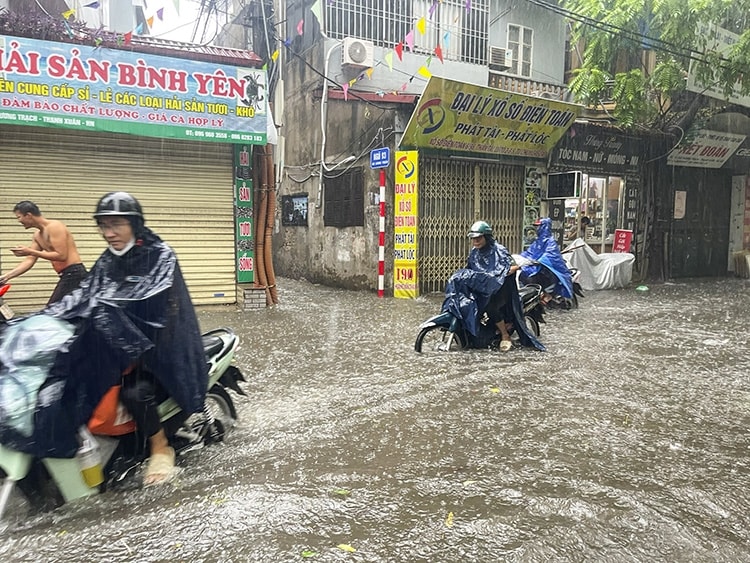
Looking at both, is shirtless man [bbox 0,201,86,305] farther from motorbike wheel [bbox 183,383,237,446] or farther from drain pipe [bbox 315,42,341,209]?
drain pipe [bbox 315,42,341,209]

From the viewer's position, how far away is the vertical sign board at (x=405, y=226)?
1093 cm

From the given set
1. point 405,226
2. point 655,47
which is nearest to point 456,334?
point 405,226

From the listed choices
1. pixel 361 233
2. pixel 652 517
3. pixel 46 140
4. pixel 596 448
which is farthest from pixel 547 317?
pixel 46 140

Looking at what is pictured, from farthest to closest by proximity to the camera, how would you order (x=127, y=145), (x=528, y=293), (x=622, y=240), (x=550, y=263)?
(x=622, y=240) → (x=550, y=263) → (x=127, y=145) → (x=528, y=293)

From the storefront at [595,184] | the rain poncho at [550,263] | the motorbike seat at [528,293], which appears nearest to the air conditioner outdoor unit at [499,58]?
the storefront at [595,184]

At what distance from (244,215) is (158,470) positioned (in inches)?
272

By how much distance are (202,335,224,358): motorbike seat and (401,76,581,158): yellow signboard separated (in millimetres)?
7522

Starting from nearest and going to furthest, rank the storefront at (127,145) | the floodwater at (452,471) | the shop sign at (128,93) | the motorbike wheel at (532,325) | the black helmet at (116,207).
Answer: the floodwater at (452,471) < the black helmet at (116,207) < the motorbike wheel at (532,325) < the shop sign at (128,93) < the storefront at (127,145)

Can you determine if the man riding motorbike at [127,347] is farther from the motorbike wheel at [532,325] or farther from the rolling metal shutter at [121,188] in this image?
the rolling metal shutter at [121,188]

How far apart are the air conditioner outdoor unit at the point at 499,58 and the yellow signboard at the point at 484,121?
11.0 ft

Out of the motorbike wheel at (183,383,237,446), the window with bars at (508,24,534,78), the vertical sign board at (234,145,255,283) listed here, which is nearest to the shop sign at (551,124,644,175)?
the window with bars at (508,24,534,78)

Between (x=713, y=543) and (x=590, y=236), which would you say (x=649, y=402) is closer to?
(x=713, y=543)

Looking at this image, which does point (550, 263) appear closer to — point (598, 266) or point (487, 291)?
point (487, 291)

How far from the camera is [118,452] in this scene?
3184 mm
